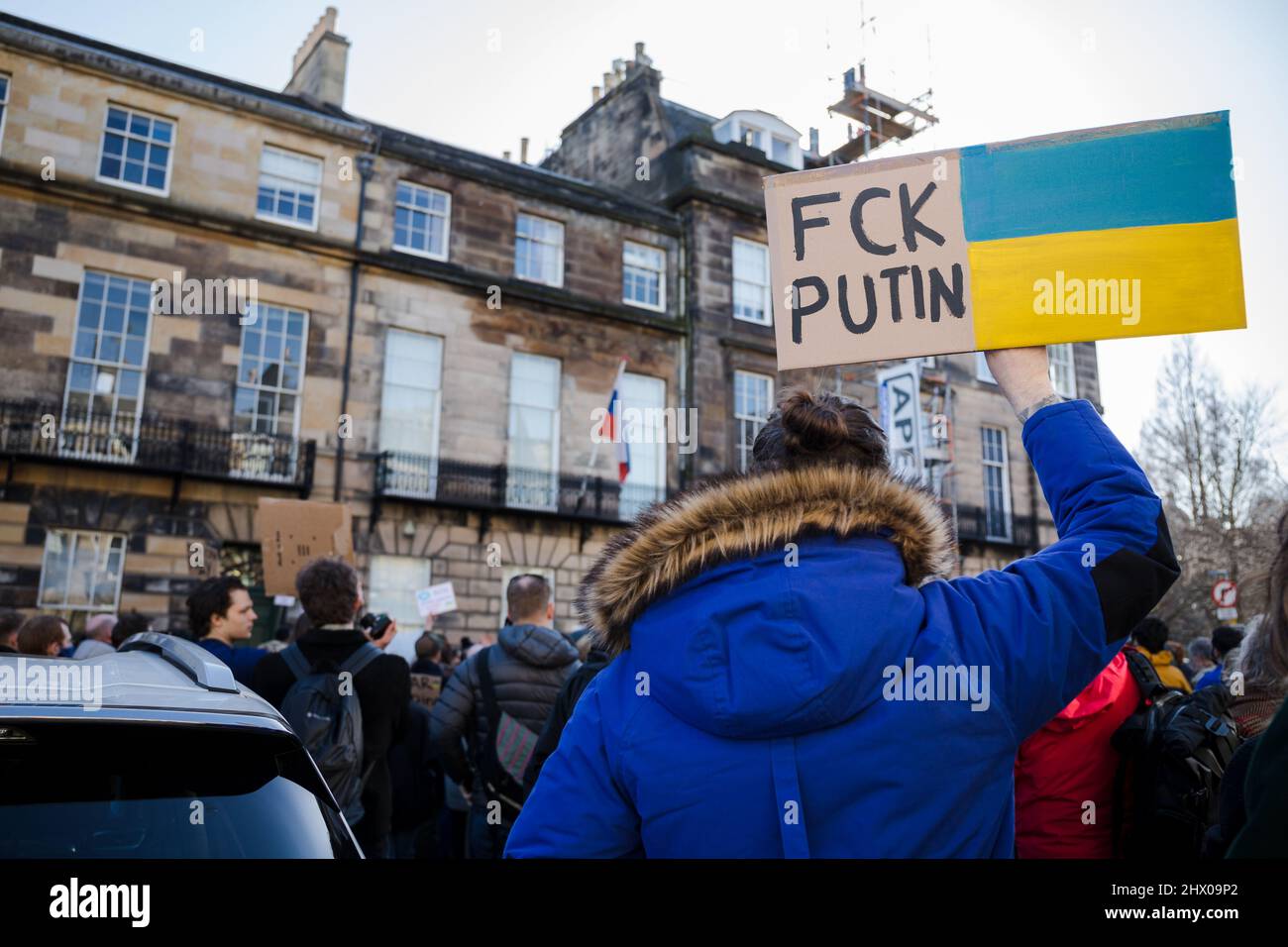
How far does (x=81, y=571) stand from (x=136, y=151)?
8.03 meters

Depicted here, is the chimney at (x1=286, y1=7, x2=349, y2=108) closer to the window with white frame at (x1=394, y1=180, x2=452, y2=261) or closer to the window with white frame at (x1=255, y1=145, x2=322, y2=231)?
the window with white frame at (x1=255, y1=145, x2=322, y2=231)

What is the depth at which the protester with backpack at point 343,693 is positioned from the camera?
13.8 feet

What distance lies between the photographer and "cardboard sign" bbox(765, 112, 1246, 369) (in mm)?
2119

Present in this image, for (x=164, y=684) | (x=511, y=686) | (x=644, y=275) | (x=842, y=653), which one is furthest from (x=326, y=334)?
(x=842, y=653)

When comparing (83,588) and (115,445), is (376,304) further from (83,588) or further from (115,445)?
(83,588)

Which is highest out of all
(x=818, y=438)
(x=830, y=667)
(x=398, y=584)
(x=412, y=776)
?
(x=818, y=438)

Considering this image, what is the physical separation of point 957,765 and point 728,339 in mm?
22203

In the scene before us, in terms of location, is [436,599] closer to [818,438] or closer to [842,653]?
[818,438]

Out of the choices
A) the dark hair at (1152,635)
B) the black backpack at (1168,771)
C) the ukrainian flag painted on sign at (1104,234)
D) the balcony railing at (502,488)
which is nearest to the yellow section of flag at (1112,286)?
the ukrainian flag painted on sign at (1104,234)

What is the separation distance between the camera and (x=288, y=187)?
18922 millimetres

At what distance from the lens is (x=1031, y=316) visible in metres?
2.12

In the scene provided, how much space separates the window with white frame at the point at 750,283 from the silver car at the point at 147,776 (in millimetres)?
22407

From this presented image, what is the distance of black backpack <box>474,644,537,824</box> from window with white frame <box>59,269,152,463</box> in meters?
14.1

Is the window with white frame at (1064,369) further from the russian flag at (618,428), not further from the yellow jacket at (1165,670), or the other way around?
the yellow jacket at (1165,670)
